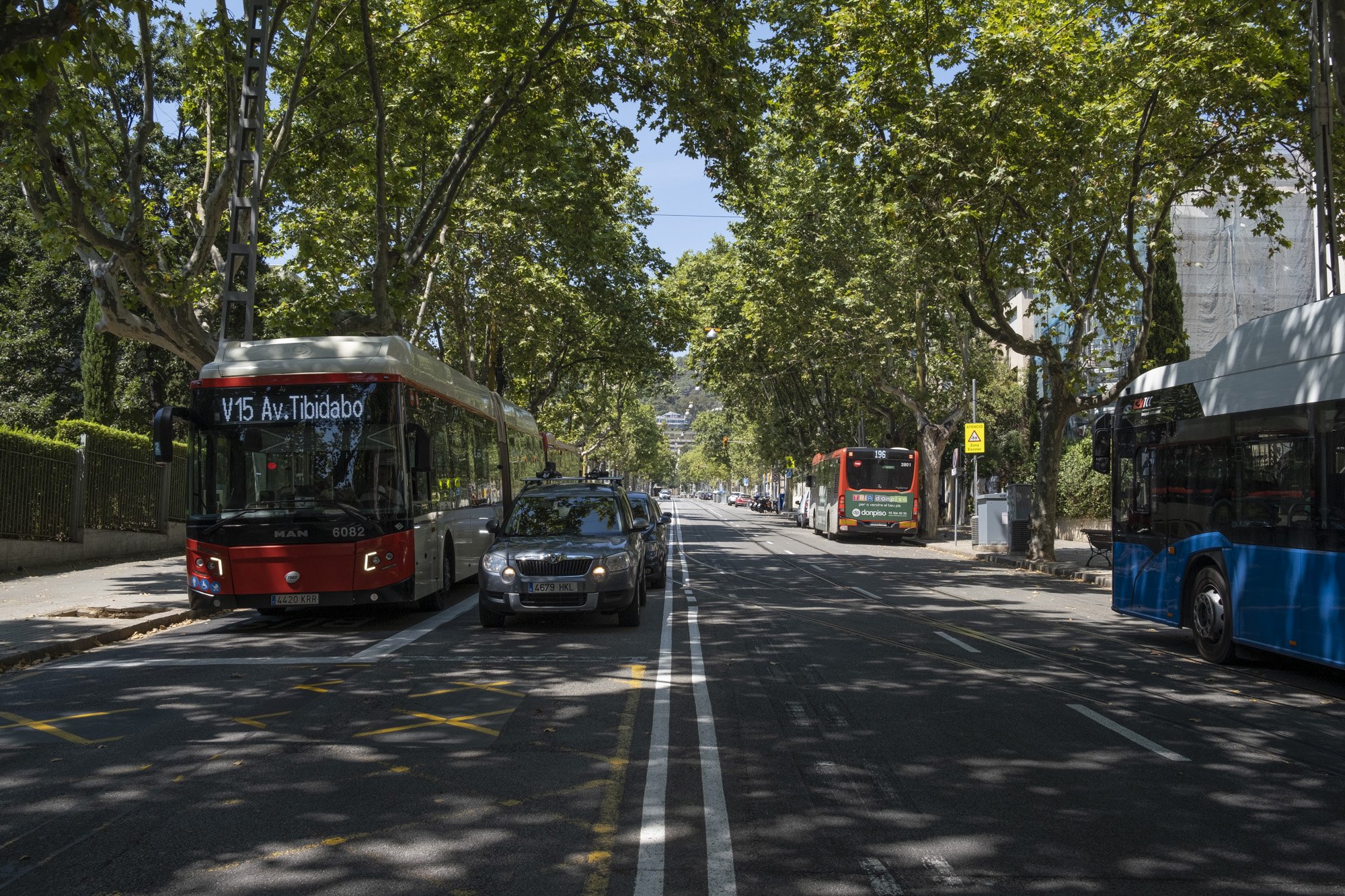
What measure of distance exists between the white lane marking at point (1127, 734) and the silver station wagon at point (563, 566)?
5.33 m

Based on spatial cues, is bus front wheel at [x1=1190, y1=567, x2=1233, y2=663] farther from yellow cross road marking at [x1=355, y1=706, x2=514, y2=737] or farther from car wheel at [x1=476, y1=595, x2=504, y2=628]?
car wheel at [x1=476, y1=595, x2=504, y2=628]

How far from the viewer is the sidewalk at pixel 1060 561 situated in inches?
894

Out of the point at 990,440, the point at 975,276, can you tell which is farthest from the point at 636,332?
the point at 990,440

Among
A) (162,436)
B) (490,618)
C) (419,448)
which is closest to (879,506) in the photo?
(490,618)

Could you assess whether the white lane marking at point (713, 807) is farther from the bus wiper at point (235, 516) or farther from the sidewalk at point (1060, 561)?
the sidewalk at point (1060, 561)

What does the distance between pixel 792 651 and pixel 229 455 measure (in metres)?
6.49

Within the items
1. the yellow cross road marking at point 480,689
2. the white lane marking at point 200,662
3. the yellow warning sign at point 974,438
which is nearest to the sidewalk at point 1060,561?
the yellow warning sign at point 974,438

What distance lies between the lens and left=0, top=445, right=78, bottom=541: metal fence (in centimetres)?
1786

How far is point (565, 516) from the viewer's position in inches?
532

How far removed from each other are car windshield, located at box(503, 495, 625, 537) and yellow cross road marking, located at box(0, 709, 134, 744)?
5817mm

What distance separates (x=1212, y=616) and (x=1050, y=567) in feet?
46.3

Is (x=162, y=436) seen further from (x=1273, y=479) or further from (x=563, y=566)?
(x=1273, y=479)

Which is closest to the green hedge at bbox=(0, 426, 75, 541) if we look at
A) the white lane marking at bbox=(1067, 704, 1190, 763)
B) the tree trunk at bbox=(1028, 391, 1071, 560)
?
the white lane marking at bbox=(1067, 704, 1190, 763)

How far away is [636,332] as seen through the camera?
38.3 meters
